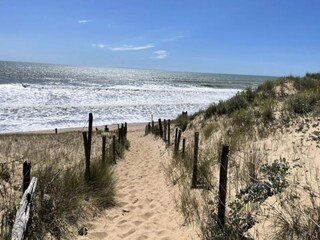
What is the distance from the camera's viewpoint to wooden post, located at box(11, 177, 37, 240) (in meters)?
3.98

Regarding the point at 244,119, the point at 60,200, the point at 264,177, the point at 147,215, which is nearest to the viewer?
the point at 60,200

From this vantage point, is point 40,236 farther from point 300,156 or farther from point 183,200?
point 300,156

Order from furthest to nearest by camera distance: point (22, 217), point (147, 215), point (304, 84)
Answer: point (304, 84)
point (147, 215)
point (22, 217)

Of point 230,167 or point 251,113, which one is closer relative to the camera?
point 230,167

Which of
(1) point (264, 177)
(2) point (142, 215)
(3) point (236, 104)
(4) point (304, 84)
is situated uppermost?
(4) point (304, 84)

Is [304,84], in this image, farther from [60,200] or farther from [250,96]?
[60,200]

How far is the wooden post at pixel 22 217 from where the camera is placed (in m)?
3.98

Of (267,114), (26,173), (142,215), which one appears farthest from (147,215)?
(267,114)

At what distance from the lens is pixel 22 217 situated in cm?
431

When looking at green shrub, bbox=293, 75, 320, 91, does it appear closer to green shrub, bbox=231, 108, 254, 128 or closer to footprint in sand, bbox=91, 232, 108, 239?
green shrub, bbox=231, 108, 254, 128

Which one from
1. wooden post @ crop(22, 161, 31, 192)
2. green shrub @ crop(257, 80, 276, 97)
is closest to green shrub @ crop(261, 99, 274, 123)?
green shrub @ crop(257, 80, 276, 97)

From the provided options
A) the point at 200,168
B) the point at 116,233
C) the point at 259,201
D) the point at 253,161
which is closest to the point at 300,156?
the point at 253,161

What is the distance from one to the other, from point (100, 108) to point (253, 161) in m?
38.6

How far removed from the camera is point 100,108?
44156mm
